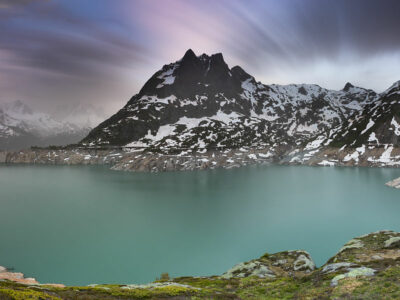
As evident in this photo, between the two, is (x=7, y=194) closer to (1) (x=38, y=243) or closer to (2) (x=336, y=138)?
(1) (x=38, y=243)

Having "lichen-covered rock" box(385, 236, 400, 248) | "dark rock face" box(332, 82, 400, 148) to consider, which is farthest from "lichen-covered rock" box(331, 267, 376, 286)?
"dark rock face" box(332, 82, 400, 148)

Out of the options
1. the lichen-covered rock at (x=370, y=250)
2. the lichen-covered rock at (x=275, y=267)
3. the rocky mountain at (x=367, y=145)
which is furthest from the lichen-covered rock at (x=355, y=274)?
the rocky mountain at (x=367, y=145)

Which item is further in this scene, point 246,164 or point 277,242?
point 246,164

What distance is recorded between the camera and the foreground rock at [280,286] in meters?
12.3

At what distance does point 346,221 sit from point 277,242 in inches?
894

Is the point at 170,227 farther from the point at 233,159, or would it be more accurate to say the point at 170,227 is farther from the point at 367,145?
the point at 367,145

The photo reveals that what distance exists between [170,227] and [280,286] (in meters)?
36.2

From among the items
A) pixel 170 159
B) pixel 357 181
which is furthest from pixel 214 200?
pixel 170 159

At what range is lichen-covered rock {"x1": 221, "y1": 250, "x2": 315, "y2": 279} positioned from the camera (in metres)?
26.3

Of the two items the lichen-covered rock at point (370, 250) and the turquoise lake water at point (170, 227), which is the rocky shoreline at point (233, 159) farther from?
the lichen-covered rock at point (370, 250)

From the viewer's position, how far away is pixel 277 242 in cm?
4381

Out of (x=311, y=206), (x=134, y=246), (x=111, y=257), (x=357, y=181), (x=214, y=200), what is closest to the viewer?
(x=111, y=257)

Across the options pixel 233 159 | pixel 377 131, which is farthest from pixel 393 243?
pixel 377 131

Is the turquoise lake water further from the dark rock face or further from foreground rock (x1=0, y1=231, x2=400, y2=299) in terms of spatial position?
the dark rock face
